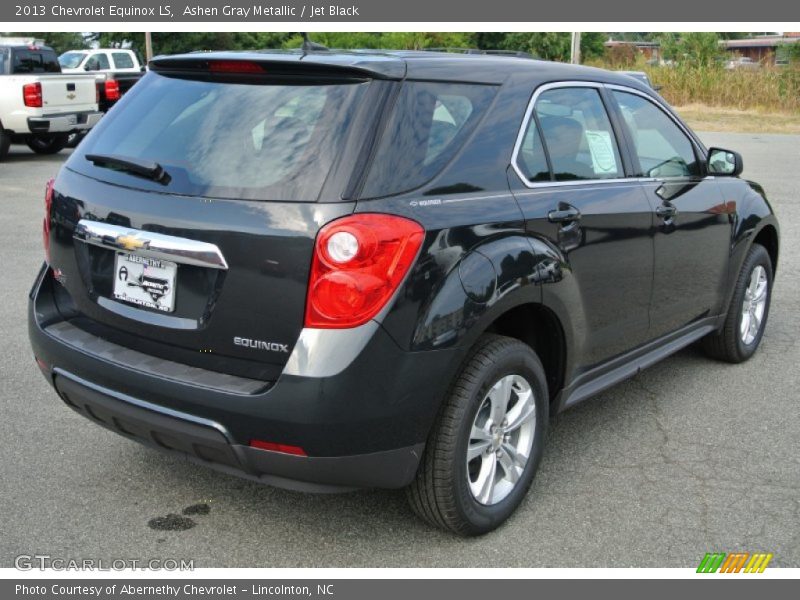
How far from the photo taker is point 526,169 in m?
3.54

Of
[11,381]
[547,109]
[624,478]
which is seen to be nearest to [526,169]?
[547,109]

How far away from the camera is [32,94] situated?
14.9 m

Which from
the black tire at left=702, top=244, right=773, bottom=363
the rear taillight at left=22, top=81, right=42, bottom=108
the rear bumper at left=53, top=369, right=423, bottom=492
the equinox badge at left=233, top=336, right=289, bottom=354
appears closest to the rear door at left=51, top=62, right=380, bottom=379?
the equinox badge at left=233, top=336, right=289, bottom=354

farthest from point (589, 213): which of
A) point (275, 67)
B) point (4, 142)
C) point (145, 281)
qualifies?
point (4, 142)

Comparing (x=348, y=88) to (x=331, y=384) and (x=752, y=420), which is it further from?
(x=752, y=420)

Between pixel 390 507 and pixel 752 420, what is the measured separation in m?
2.09

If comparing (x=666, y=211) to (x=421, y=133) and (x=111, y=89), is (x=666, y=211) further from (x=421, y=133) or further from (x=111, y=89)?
(x=111, y=89)

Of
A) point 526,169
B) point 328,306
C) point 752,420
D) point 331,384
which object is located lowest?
point 752,420

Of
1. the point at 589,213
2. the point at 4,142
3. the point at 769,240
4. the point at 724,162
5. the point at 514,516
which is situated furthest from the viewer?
the point at 4,142

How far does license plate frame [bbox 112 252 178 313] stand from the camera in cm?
307

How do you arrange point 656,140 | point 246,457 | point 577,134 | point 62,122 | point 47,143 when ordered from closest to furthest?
point 246,457, point 577,134, point 656,140, point 62,122, point 47,143

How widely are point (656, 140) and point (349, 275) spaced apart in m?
2.44

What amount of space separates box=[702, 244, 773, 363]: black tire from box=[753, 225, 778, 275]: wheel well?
120mm

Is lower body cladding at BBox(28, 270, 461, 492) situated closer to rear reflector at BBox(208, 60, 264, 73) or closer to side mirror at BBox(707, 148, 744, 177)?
rear reflector at BBox(208, 60, 264, 73)
